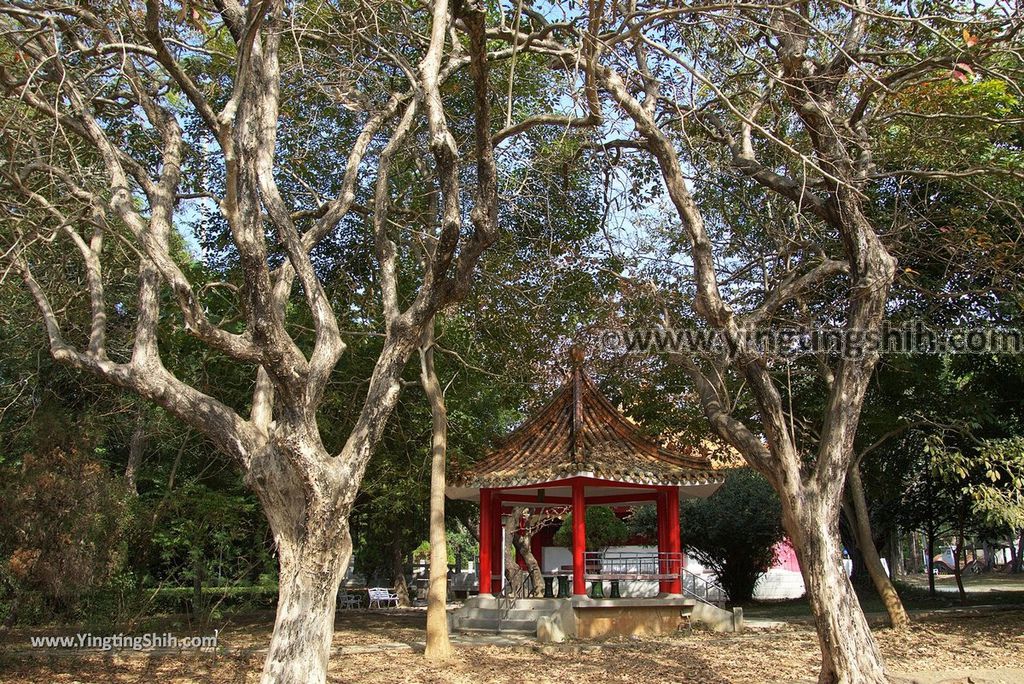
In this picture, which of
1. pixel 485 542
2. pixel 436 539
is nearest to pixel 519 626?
pixel 485 542

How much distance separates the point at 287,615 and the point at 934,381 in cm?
1247

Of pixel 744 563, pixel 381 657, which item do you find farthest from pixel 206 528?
pixel 744 563

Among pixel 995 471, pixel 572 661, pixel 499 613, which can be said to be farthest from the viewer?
pixel 499 613

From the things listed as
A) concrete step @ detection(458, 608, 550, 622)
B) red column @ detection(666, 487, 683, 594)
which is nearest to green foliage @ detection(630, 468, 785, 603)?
red column @ detection(666, 487, 683, 594)

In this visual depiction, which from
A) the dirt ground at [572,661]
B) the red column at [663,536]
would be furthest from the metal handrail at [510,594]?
the red column at [663,536]

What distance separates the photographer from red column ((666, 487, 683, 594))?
14.9 meters

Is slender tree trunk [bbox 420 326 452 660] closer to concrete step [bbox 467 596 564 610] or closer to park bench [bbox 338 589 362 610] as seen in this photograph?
concrete step [bbox 467 596 564 610]

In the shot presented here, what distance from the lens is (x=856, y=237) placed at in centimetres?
851

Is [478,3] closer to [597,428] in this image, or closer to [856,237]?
[856,237]

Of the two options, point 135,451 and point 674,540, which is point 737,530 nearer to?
point 674,540

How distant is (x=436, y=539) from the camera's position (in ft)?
38.1

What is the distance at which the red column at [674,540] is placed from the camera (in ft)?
48.7

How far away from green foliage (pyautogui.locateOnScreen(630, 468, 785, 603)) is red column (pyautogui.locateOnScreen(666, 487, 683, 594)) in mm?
9467

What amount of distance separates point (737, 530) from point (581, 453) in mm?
12091
